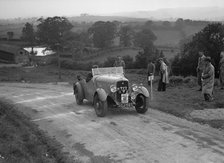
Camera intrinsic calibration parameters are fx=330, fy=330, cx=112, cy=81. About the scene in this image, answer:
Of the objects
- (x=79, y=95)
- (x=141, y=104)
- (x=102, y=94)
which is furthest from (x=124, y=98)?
(x=79, y=95)

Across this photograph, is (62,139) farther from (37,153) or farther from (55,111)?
(55,111)

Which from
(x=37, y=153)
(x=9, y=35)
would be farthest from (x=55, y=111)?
(x=9, y=35)

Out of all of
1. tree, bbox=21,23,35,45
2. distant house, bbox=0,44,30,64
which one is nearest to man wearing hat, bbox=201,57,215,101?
distant house, bbox=0,44,30,64

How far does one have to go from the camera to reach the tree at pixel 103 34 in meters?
92.9

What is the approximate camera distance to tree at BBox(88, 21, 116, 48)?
9294cm

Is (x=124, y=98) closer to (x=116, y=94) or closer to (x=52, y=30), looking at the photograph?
(x=116, y=94)

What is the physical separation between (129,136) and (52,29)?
9039cm

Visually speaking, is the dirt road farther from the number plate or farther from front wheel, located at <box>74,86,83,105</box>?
front wheel, located at <box>74,86,83,105</box>

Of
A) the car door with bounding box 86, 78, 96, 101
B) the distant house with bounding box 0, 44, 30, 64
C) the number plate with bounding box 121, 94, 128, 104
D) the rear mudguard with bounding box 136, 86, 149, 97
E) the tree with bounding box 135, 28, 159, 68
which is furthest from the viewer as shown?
the distant house with bounding box 0, 44, 30, 64

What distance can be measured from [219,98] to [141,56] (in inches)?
1794

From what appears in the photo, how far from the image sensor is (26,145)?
8.67 m

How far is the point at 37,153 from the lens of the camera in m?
8.10

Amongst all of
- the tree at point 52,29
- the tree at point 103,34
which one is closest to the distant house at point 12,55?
the tree at point 52,29

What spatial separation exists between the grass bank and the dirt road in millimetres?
332
